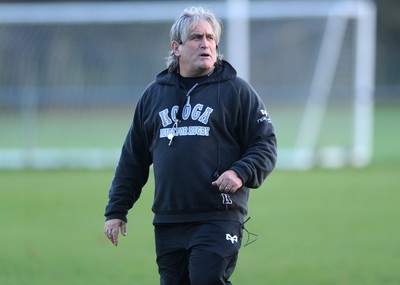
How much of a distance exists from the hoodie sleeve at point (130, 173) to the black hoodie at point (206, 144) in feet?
0.48

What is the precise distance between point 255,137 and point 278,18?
15.9 metres

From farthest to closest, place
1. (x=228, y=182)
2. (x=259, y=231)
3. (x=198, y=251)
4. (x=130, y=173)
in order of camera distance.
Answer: (x=259, y=231) → (x=130, y=173) → (x=198, y=251) → (x=228, y=182)

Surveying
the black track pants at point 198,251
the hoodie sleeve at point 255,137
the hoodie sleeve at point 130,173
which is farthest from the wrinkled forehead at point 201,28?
the black track pants at point 198,251

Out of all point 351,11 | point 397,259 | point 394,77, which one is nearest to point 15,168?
point 351,11

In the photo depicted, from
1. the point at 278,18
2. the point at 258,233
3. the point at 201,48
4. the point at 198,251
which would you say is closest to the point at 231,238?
the point at 198,251

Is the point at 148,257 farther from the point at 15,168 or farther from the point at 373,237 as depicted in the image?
the point at 15,168

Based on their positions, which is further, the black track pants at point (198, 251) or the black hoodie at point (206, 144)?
the black hoodie at point (206, 144)

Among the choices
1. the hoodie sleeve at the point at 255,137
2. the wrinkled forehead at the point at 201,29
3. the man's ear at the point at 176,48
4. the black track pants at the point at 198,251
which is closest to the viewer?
the black track pants at the point at 198,251

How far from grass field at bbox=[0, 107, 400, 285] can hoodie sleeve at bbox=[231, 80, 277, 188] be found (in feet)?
10.6

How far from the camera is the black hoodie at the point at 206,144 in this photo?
613 cm

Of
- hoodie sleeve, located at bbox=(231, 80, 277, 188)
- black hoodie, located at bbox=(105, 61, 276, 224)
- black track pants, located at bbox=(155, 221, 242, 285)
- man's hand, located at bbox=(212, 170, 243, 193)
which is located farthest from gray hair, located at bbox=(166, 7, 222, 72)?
black track pants, located at bbox=(155, 221, 242, 285)

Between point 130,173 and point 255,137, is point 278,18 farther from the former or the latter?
point 255,137

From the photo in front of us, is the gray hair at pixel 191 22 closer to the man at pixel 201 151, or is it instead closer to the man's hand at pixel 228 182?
the man at pixel 201 151

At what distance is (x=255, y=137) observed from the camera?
618cm
